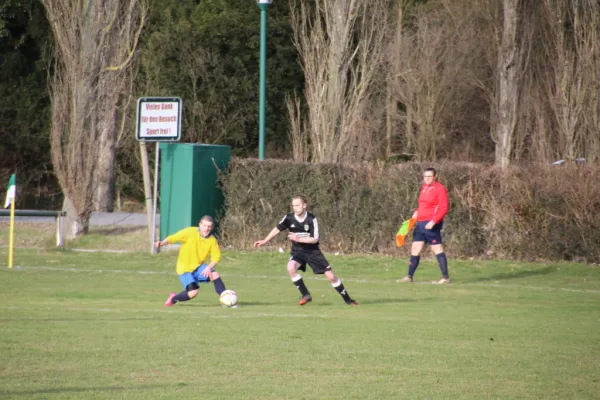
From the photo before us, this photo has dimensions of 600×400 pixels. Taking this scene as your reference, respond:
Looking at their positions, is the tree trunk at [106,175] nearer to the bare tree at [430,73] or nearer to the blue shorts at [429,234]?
the bare tree at [430,73]

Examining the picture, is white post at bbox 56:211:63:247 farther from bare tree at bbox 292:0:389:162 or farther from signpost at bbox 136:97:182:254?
bare tree at bbox 292:0:389:162

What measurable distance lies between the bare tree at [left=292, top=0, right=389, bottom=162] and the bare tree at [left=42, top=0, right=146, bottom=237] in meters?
4.94

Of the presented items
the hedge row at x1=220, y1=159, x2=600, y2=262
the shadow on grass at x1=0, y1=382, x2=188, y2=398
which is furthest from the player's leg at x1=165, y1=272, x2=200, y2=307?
the hedge row at x1=220, y1=159, x2=600, y2=262

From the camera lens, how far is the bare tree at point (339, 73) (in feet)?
91.6

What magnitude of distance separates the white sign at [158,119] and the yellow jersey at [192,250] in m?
8.43

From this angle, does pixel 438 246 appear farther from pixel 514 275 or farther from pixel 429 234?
pixel 514 275

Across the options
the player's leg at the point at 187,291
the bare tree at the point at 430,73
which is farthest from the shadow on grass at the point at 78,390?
the bare tree at the point at 430,73

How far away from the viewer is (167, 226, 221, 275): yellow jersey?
14.6 metres

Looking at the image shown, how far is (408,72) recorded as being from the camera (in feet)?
132

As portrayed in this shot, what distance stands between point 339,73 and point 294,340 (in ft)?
59.5

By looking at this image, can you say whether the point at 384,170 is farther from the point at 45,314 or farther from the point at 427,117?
the point at 427,117

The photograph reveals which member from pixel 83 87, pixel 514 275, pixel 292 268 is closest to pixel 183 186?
pixel 83 87

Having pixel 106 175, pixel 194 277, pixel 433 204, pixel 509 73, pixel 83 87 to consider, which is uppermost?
pixel 509 73

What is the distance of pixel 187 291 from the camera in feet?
47.9
